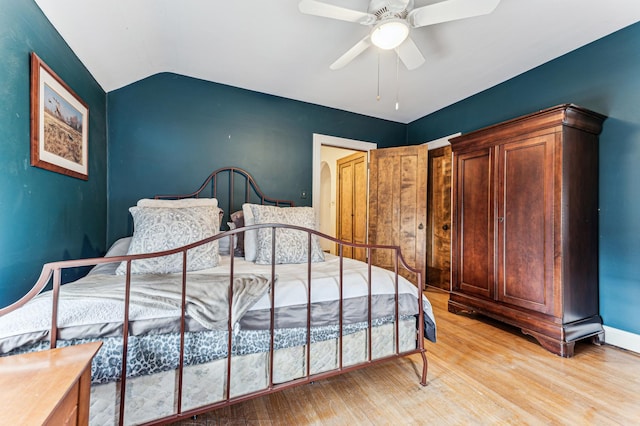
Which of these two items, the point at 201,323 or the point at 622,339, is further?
the point at 622,339

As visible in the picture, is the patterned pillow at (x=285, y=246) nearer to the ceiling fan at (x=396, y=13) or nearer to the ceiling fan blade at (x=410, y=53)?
the ceiling fan at (x=396, y=13)

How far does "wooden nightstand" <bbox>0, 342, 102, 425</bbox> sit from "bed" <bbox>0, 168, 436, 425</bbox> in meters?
0.16

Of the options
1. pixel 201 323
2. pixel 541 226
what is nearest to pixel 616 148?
pixel 541 226

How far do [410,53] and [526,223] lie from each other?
5.41ft

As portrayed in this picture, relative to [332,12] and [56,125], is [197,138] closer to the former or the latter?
[56,125]

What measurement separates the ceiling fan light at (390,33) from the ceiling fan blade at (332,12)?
7 cm

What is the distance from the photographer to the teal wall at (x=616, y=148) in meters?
2.13

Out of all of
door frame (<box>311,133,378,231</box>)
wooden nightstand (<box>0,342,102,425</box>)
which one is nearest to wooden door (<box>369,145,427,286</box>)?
door frame (<box>311,133,378,231</box>)

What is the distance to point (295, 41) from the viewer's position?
2311mm

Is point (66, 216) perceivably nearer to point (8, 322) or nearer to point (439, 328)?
point (8, 322)

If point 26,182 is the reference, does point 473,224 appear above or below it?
below

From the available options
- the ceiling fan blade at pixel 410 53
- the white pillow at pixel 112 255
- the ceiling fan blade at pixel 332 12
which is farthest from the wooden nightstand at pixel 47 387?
the ceiling fan blade at pixel 410 53

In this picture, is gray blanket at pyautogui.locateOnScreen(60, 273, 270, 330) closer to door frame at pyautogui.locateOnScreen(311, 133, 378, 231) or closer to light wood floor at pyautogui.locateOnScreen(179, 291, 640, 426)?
light wood floor at pyautogui.locateOnScreen(179, 291, 640, 426)

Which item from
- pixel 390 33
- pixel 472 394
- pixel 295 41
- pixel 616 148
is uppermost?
pixel 295 41
